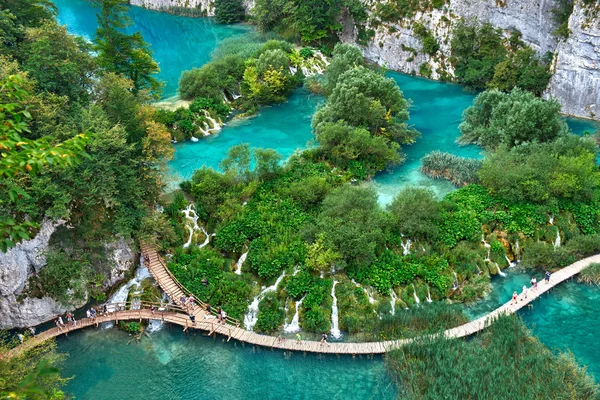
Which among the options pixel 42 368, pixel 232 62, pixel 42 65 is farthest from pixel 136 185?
pixel 232 62

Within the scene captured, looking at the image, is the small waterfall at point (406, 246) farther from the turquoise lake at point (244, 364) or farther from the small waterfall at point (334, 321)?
the small waterfall at point (334, 321)

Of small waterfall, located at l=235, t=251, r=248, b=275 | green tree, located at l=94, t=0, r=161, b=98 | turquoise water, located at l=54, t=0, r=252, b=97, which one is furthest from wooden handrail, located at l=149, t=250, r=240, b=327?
turquoise water, located at l=54, t=0, r=252, b=97

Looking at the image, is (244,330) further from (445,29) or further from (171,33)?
(171,33)

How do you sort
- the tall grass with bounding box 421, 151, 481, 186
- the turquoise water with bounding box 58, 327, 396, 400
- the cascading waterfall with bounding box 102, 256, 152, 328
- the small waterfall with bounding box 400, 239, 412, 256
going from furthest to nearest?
the tall grass with bounding box 421, 151, 481, 186
the small waterfall with bounding box 400, 239, 412, 256
the cascading waterfall with bounding box 102, 256, 152, 328
the turquoise water with bounding box 58, 327, 396, 400

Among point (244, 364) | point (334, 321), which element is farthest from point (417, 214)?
point (244, 364)

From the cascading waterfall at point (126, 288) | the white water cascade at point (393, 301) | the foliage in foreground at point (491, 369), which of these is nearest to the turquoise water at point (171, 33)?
→ the cascading waterfall at point (126, 288)

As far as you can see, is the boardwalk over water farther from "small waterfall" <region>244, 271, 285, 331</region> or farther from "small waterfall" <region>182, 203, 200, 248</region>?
"small waterfall" <region>182, 203, 200, 248</region>

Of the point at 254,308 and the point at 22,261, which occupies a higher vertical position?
the point at 22,261
